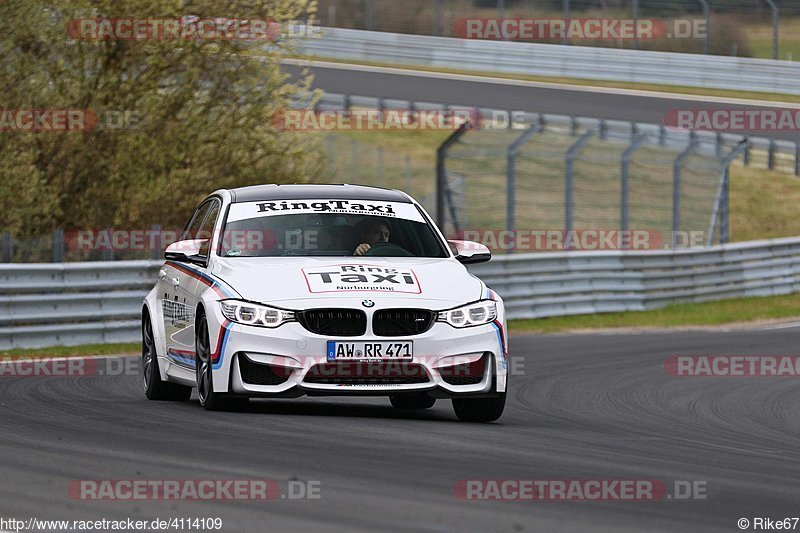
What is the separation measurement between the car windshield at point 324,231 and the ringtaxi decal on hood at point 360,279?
50 cm

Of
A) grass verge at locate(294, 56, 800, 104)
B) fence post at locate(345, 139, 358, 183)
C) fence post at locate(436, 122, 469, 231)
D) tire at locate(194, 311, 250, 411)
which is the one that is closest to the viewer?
tire at locate(194, 311, 250, 411)

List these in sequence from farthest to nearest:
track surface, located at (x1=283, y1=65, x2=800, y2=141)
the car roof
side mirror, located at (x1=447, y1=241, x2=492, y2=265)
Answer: track surface, located at (x1=283, y1=65, x2=800, y2=141) < the car roof < side mirror, located at (x1=447, y1=241, x2=492, y2=265)

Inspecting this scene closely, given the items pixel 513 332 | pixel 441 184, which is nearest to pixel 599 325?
pixel 513 332

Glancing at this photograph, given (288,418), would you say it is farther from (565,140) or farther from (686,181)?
(686,181)

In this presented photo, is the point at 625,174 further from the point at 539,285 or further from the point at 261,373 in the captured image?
the point at 261,373

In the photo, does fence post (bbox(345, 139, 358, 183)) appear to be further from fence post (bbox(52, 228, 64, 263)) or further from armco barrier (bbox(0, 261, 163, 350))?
fence post (bbox(52, 228, 64, 263))

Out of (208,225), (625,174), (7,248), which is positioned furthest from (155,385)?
(625,174)

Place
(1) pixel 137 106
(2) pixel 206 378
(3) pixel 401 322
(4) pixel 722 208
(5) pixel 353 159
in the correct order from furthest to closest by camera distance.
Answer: (5) pixel 353 159, (4) pixel 722 208, (1) pixel 137 106, (2) pixel 206 378, (3) pixel 401 322

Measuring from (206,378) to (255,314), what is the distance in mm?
693

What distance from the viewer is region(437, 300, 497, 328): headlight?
32.5 feet

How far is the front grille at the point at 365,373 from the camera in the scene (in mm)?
9719

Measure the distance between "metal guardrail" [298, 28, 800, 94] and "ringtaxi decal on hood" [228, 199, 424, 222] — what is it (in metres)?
28.9

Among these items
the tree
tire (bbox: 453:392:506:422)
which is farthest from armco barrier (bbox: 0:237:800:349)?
tire (bbox: 453:392:506:422)

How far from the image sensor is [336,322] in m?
9.77
